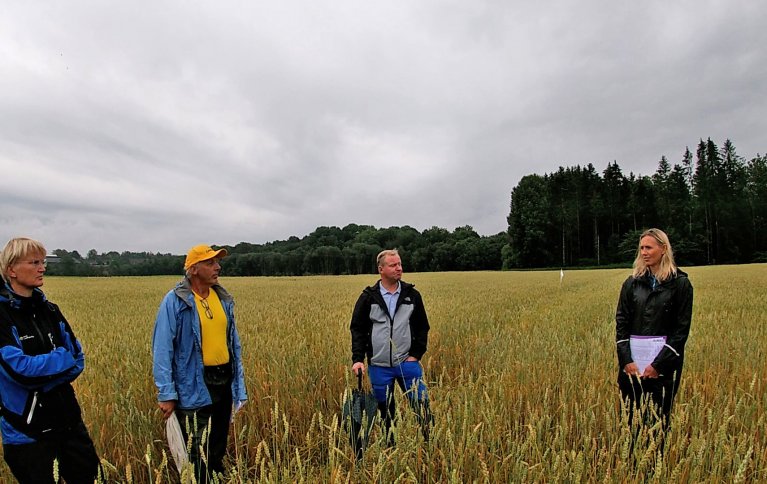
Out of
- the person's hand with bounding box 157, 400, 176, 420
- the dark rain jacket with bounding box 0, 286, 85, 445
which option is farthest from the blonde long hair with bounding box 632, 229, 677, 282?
the dark rain jacket with bounding box 0, 286, 85, 445

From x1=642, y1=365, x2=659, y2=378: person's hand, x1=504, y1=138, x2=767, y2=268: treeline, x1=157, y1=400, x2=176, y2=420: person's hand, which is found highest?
x1=504, y1=138, x2=767, y2=268: treeline

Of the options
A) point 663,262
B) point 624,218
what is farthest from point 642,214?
point 663,262

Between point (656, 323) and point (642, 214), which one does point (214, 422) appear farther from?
point (642, 214)

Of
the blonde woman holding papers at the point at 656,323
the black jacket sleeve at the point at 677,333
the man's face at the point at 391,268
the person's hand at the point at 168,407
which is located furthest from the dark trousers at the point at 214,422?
the black jacket sleeve at the point at 677,333

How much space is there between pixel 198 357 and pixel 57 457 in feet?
3.09

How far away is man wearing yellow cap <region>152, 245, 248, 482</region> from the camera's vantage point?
9.88ft

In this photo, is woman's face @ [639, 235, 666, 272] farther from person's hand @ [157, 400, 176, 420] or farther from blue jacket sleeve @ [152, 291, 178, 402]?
person's hand @ [157, 400, 176, 420]

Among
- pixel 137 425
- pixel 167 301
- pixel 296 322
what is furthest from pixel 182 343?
pixel 296 322

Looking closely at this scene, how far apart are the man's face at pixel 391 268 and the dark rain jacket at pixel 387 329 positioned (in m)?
0.15

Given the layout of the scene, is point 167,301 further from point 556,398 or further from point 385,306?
point 556,398

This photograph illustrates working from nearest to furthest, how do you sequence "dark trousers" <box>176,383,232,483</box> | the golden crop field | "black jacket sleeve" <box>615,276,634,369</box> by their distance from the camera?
1. the golden crop field
2. "dark trousers" <box>176,383,232,483</box>
3. "black jacket sleeve" <box>615,276,634,369</box>

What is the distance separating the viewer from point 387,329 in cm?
381

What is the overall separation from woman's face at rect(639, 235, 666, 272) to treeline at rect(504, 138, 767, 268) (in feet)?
224

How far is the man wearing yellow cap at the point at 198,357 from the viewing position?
301cm
